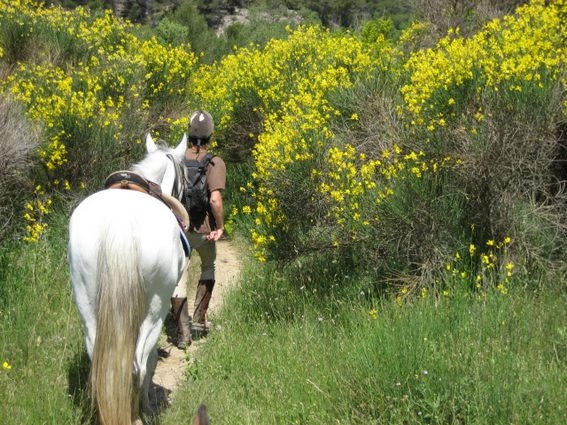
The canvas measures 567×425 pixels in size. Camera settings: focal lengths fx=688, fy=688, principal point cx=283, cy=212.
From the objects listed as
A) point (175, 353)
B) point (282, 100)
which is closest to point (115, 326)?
point (175, 353)

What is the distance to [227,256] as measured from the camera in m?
8.90

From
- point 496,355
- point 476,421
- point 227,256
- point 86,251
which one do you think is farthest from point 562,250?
point 227,256

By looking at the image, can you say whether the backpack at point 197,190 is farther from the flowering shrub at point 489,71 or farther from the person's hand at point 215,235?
the flowering shrub at point 489,71

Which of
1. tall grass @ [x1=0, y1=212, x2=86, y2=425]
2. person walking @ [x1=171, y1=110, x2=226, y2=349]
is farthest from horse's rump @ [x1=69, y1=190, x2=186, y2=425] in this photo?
person walking @ [x1=171, y1=110, x2=226, y2=349]

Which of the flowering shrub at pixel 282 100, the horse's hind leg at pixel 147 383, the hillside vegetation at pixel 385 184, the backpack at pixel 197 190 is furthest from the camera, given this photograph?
the flowering shrub at pixel 282 100

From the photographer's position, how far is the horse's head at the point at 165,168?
4.60 metres

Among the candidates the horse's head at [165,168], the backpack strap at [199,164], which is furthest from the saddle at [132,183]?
the backpack strap at [199,164]

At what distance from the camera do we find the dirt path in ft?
16.0

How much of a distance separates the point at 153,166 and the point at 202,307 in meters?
1.83

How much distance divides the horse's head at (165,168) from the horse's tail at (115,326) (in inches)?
40.8

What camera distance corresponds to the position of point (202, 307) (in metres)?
6.05

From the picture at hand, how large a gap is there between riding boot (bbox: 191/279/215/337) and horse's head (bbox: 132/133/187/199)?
1374 mm

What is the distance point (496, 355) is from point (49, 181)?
4.99m

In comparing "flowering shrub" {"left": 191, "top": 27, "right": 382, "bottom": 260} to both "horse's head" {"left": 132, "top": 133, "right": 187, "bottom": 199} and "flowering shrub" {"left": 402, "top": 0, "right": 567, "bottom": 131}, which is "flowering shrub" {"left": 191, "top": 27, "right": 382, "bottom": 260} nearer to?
"flowering shrub" {"left": 402, "top": 0, "right": 567, "bottom": 131}
